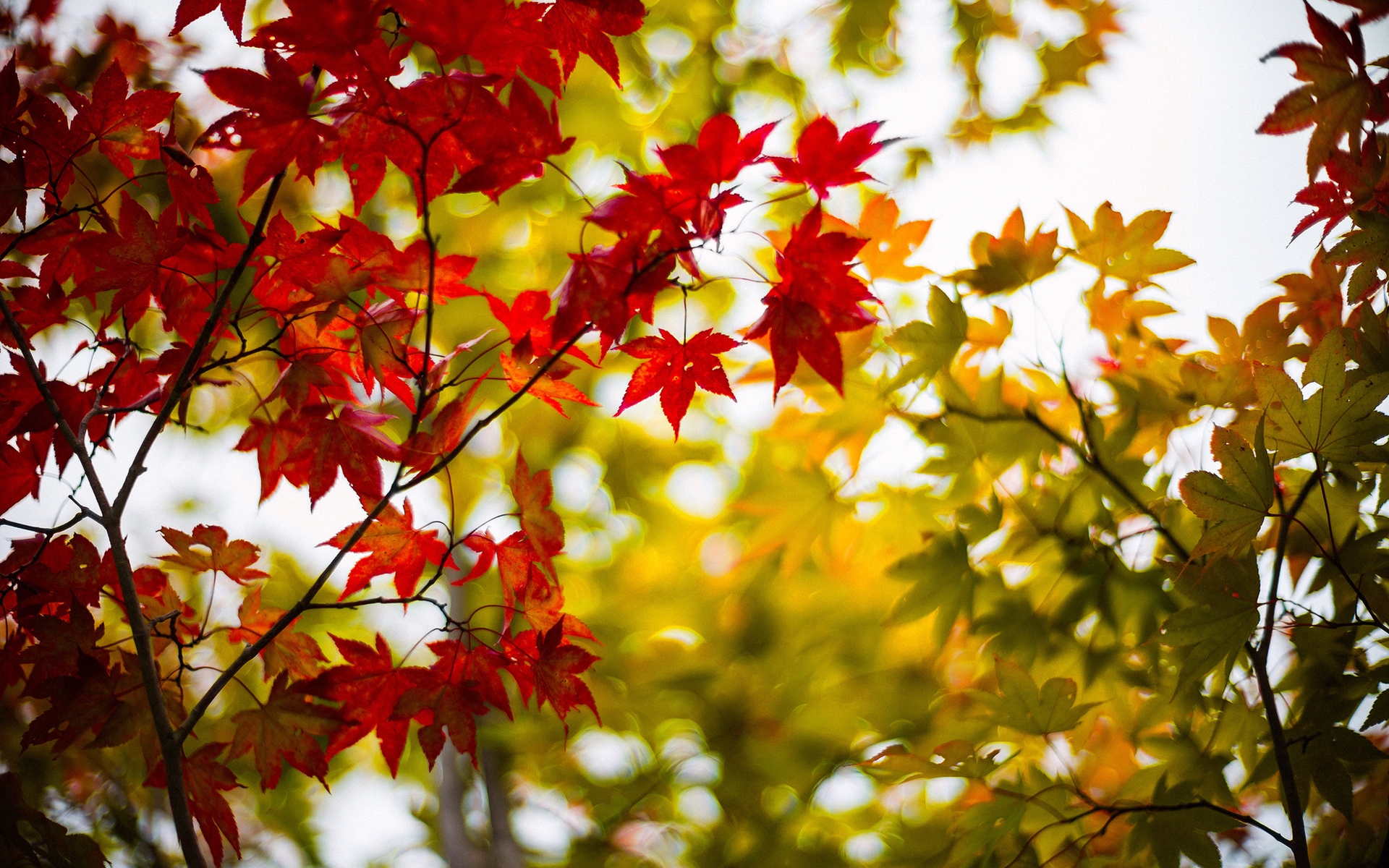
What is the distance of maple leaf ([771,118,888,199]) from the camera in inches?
24.4

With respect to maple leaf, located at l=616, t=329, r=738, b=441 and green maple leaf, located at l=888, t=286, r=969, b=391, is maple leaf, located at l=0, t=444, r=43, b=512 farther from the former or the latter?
green maple leaf, located at l=888, t=286, r=969, b=391

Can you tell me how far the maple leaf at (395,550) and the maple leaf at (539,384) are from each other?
0.17 m

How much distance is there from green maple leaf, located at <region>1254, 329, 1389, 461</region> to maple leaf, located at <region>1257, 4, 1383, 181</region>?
0.25 meters

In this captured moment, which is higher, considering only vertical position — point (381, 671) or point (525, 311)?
point (525, 311)

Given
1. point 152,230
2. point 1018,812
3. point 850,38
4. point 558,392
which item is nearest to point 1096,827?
point 1018,812

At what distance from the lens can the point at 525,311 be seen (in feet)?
2.41

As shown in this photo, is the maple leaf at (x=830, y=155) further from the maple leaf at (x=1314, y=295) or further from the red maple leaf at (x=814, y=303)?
the maple leaf at (x=1314, y=295)

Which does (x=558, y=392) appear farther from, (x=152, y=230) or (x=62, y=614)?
(x=62, y=614)

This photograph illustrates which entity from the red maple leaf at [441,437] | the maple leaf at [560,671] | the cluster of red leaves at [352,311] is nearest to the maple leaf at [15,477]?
the cluster of red leaves at [352,311]

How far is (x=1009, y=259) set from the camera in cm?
94

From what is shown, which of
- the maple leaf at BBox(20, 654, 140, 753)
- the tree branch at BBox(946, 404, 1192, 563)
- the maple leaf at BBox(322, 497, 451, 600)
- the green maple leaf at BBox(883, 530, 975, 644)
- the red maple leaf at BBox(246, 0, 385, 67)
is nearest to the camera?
the red maple leaf at BBox(246, 0, 385, 67)

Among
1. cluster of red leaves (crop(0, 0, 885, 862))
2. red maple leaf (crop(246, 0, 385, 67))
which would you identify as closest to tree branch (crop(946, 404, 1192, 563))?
cluster of red leaves (crop(0, 0, 885, 862))

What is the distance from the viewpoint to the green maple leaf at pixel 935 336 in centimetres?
90

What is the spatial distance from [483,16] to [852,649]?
4.25ft
